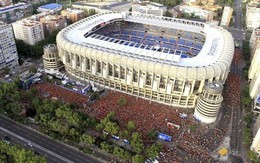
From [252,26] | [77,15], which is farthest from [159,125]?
[252,26]

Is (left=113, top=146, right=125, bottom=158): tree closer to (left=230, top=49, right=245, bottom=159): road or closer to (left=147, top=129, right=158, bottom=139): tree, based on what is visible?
(left=147, top=129, right=158, bottom=139): tree

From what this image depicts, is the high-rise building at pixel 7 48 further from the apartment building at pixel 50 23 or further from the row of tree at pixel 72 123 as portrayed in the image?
the apartment building at pixel 50 23

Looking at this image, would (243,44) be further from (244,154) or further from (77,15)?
(77,15)

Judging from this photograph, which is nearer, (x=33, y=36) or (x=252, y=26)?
(x=33, y=36)

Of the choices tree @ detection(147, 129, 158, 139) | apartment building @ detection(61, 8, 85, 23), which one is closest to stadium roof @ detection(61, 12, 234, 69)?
tree @ detection(147, 129, 158, 139)

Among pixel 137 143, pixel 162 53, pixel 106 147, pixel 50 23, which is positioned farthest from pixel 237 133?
pixel 50 23
